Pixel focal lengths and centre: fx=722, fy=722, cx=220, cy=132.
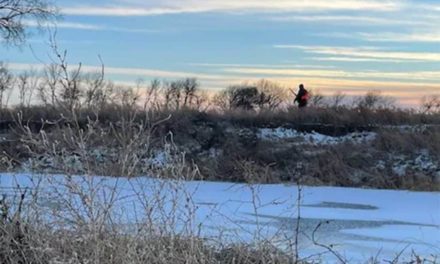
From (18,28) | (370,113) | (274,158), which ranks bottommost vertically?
(274,158)

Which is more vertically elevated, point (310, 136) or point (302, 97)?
point (302, 97)

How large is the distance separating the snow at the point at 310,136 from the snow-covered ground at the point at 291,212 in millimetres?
8349

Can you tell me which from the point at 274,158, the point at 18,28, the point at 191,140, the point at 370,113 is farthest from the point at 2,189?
the point at 18,28

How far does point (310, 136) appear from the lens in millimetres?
27062

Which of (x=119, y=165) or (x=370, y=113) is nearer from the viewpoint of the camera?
(x=119, y=165)

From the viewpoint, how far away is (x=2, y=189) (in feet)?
29.4

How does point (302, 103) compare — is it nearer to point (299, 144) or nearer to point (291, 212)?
point (299, 144)

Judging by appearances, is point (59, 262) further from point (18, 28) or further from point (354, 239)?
point (18, 28)

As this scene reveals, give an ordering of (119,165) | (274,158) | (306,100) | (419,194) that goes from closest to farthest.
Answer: (119,165), (419,194), (274,158), (306,100)

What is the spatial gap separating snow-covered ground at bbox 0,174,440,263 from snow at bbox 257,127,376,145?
8349 millimetres

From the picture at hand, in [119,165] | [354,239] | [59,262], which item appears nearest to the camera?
[59,262]

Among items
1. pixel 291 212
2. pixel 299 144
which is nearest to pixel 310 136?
pixel 299 144

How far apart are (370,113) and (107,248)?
77.0 feet

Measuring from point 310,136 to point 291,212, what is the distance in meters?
15.1
